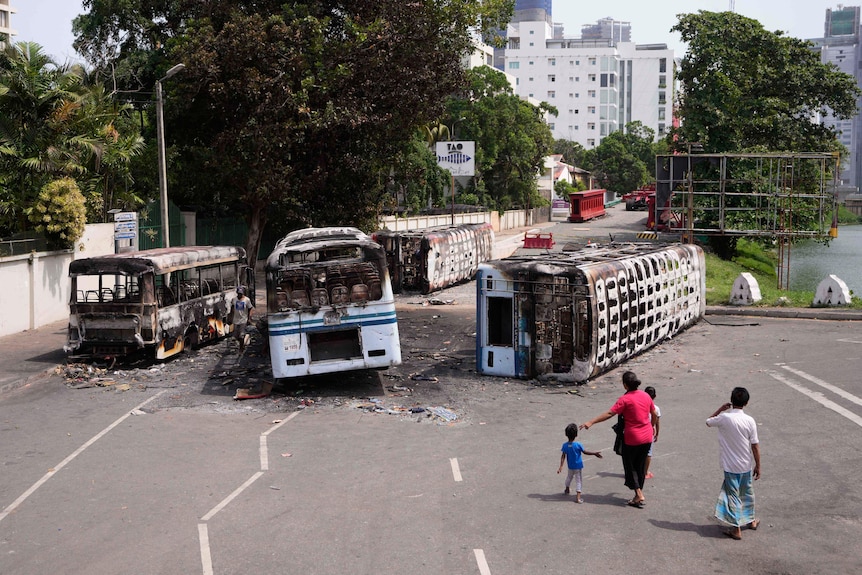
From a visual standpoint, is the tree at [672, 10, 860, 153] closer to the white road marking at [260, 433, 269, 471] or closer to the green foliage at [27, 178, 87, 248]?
the green foliage at [27, 178, 87, 248]

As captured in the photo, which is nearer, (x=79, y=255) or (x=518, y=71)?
(x=79, y=255)

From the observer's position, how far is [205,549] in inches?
362

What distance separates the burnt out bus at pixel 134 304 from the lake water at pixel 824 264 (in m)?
29.9

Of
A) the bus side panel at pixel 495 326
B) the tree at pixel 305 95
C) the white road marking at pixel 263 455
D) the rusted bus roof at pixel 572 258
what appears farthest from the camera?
the tree at pixel 305 95

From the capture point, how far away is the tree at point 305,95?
30984 mm

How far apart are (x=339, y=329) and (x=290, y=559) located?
7883mm

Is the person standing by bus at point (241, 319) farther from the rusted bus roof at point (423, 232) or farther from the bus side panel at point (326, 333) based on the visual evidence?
the rusted bus roof at point (423, 232)

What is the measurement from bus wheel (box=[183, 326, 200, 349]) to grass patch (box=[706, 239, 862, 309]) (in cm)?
1617

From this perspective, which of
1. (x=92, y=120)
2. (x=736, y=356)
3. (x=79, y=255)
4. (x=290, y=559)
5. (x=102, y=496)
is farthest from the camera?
(x=92, y=120)

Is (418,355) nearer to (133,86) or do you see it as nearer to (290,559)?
(290,559)

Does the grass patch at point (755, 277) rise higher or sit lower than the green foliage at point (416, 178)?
lower

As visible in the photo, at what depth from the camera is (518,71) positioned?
152125mm

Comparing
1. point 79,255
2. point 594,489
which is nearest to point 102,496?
point 594,489

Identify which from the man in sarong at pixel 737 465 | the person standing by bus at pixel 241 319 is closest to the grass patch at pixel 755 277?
the person standing by bus at pixel 241 319
